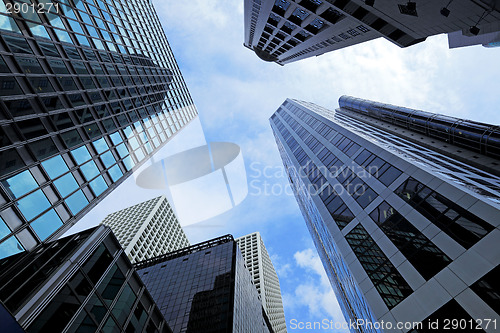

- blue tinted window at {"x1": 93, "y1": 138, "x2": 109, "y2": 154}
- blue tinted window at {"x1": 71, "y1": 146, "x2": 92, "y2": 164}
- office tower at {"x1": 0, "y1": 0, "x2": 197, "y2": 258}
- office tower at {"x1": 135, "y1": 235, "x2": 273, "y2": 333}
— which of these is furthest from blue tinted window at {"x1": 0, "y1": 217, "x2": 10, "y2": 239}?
office tower at {"x1": 135, "y1": 235, "x2": 273, "y2": 333}

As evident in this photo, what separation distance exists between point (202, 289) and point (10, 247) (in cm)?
4038

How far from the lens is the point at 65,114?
1816 centimetres

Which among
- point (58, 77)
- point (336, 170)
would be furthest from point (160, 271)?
point (58, 77)

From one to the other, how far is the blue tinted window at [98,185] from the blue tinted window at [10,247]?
7187 millimetres

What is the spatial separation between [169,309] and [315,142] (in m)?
38.8

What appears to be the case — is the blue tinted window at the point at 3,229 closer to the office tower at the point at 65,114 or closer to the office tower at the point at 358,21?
the office tower at the point at 65,114

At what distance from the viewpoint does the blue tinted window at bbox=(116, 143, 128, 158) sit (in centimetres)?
2359

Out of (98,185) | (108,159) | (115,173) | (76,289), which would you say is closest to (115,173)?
(115,173)

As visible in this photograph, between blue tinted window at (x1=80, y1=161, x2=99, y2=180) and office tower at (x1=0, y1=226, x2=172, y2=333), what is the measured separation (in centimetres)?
470

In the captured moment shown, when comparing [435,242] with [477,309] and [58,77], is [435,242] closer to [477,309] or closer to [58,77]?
[477,309]

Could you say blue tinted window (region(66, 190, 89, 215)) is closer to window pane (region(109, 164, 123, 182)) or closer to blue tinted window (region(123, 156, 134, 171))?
window pane (region(109, 164, 123, 182))

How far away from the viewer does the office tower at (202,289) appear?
4031 centimetres

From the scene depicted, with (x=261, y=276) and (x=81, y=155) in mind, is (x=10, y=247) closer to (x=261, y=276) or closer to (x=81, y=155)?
(x=81, y=155)

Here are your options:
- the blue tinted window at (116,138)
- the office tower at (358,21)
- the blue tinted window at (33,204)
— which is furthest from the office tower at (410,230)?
the blue tinted window at (116,138)
